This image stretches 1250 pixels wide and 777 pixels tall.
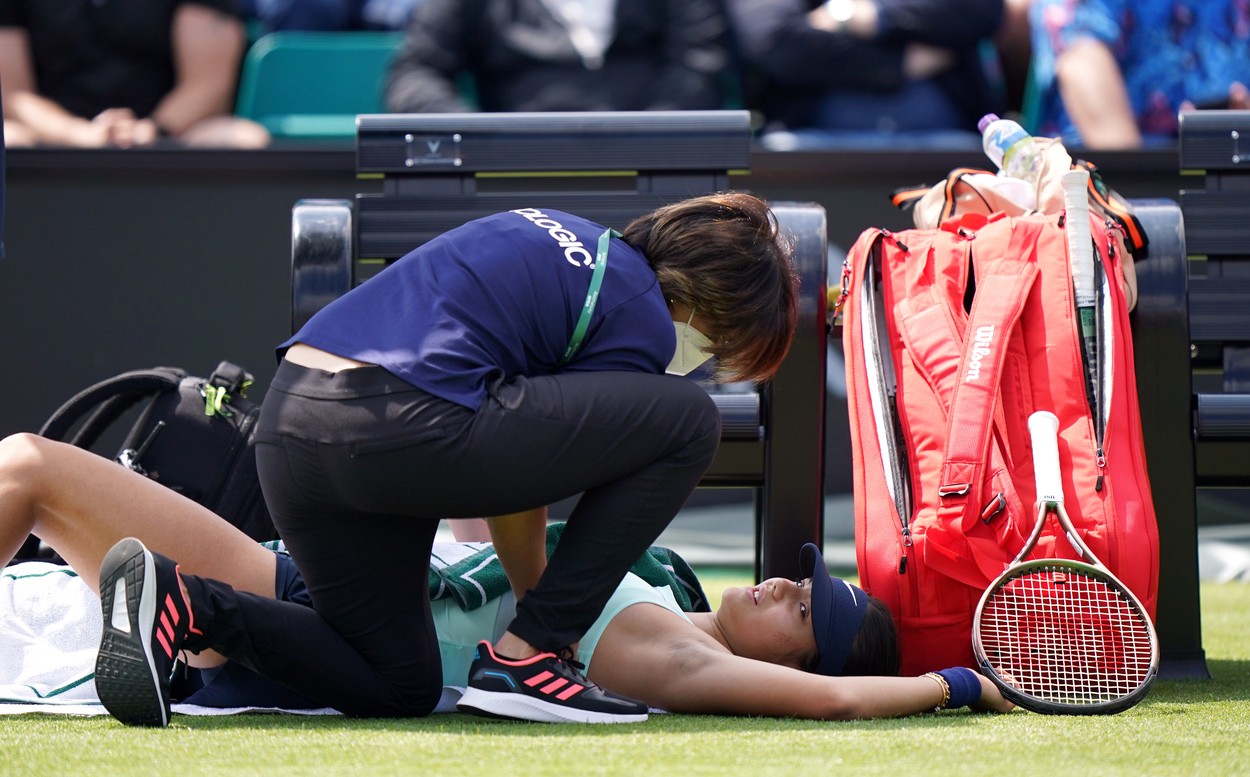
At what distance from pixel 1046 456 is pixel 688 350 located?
2.21 feet

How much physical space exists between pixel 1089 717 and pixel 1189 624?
81cm

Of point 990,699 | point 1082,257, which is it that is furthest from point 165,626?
point 1082,257

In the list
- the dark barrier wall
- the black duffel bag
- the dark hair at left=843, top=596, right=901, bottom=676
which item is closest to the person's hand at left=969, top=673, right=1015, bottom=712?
the dark hair at left=843, top=596, right=901, bottom=676

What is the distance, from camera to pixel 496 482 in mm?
2254

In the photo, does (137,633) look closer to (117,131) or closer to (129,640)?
(129,640)

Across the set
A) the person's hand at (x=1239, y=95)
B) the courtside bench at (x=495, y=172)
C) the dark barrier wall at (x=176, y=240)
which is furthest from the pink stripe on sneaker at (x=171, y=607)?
the person's hand at (x=1239, y=95)

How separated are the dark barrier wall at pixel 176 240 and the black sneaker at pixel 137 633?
8.07 ft

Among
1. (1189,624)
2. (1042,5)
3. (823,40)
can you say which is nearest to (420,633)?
(1189,624)

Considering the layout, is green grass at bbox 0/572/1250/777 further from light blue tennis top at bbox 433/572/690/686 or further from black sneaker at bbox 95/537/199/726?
light blue tennis top at bbox 433/572/690/686

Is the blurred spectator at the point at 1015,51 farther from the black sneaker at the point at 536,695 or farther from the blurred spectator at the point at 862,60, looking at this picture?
the black sneaker at the point at 536,695

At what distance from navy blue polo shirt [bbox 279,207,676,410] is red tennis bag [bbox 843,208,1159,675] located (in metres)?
0.64

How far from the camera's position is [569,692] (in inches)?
91.4

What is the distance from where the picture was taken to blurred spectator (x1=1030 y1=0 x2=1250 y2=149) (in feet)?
16.8

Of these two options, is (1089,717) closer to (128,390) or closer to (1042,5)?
(128,390)
